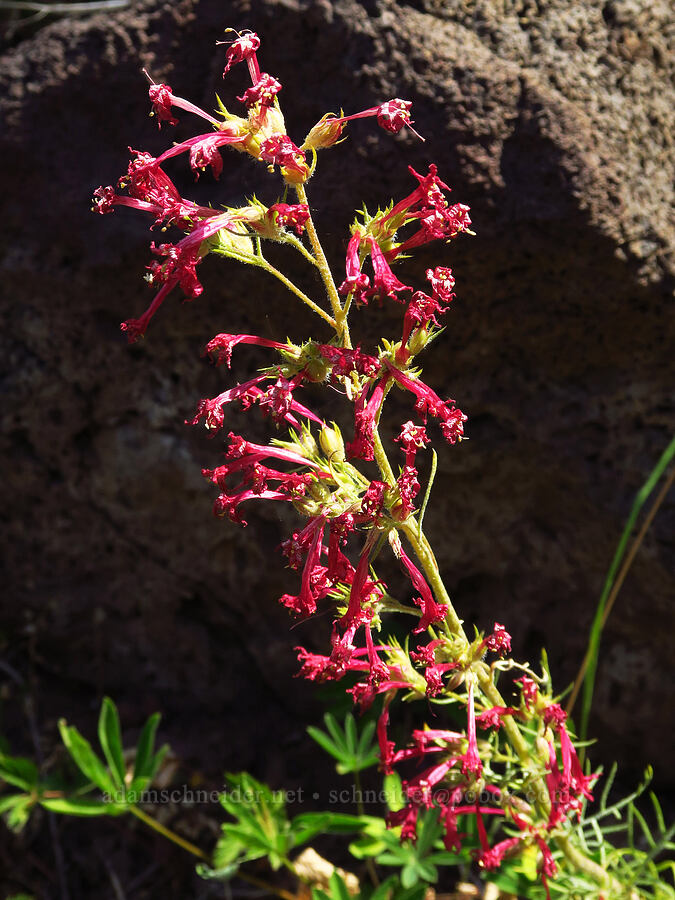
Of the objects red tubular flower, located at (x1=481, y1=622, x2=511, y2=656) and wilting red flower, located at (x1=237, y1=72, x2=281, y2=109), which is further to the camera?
red tubular flower, located at (x1=481, y1=622, x2=511, y2=656)

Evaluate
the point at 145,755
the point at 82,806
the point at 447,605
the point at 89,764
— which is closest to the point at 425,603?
the point at 447,605

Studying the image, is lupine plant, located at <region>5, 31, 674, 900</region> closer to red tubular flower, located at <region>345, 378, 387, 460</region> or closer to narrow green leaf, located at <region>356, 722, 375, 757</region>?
red tubular flower, located at <region>345, 378, 387, 460</region>

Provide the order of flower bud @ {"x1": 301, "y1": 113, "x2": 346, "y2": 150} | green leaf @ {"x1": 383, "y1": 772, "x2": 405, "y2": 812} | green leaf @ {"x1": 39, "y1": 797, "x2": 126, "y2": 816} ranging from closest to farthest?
flower bud @ {"x1": 301, "y1": 113, "x2": 346, "y2": 150}
green leaf @ {"x1": 383, "y1": 772, "x2": 405, "y2": 812}
green leaf @ {"x1": 39, "y1": 797, "x2": 126, "y2": 816}

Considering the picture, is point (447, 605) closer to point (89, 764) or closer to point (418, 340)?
A: point (418, 340)

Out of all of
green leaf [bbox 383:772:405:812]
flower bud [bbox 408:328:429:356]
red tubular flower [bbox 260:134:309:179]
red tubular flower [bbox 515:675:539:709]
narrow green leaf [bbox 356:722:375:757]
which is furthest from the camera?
narrow green leaf [bbox 356:722:375:757]

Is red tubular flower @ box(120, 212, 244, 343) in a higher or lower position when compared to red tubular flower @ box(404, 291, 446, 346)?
higher

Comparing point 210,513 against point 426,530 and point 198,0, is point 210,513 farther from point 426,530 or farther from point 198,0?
point 198,0

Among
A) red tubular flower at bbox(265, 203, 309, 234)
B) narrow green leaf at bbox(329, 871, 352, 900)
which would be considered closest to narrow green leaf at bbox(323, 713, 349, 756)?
narrow green leaf at bbox(329, 871, 352, 900)

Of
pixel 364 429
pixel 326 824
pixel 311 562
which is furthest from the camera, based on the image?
pixel 326 824

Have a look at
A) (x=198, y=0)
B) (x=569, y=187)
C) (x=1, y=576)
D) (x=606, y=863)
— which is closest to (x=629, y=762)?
(x=606, y=863)
